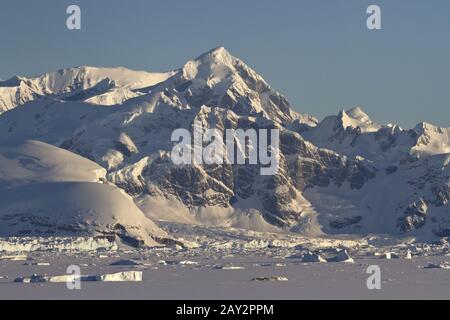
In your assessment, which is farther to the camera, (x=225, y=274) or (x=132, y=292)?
(x=225, y=274)

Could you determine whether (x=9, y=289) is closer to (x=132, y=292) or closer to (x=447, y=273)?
(x=132, y=292)

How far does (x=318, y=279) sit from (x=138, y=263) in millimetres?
55307

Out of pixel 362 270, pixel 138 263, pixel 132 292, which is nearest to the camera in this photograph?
pixel 132 292

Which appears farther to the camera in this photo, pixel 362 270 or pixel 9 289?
pixel 362 270

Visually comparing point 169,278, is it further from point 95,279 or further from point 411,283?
point 411,283

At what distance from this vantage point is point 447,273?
148000mm
